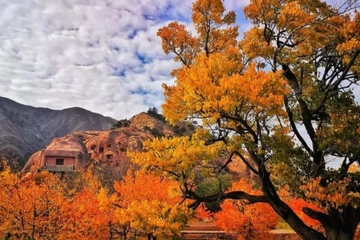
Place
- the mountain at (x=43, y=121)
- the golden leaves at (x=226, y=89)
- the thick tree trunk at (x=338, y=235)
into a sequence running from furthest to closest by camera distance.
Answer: the mountain at (x=43, y=121)
the thick tree trunk at (x=338, y=235)
the golden leaves at (x=226, y=89)

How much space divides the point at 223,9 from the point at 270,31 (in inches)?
69.5

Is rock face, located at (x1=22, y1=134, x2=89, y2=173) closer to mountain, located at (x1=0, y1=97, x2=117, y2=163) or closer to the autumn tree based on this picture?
the autumn tree

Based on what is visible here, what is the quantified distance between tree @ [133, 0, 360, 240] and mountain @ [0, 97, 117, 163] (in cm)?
10410

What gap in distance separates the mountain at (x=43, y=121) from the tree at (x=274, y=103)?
342 ft

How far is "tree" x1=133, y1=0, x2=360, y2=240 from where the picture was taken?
8.77m

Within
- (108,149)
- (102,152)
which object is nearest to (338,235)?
(108,149)

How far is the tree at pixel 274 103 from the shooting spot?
28.8 ft

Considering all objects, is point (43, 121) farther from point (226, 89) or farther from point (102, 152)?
point (226, 89)

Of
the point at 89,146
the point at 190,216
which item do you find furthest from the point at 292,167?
the point at 89,146

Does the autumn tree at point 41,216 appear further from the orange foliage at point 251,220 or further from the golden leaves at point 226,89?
the golden leaves at point 226,89

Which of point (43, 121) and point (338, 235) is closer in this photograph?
point (338, 235)

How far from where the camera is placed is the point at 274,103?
333 inches

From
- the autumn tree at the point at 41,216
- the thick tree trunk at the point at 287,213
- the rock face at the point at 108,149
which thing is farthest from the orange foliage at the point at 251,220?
the rock face at the point at 108,149

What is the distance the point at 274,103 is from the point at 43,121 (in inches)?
5700
